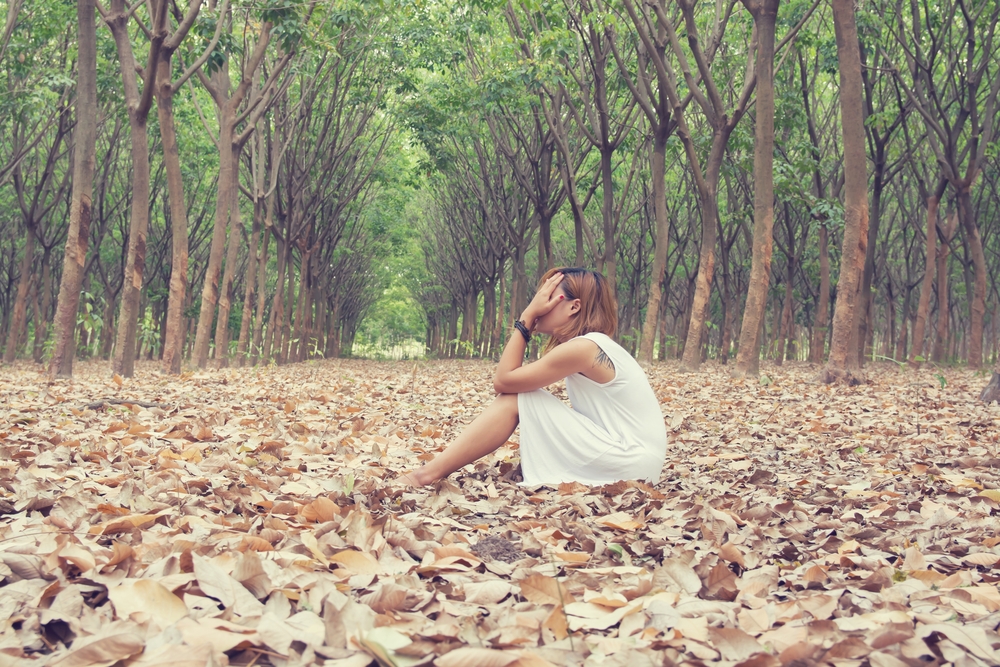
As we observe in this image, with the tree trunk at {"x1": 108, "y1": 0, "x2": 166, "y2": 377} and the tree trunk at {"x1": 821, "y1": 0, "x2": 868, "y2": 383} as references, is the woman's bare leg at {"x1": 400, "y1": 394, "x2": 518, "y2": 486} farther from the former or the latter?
the tree trunk at {"x1": 108, "y1": 0, "x2": 166, "y2": 377}

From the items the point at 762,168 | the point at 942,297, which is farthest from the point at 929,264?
the point at 762,168

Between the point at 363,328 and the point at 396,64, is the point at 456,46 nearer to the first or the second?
the point at 396,64

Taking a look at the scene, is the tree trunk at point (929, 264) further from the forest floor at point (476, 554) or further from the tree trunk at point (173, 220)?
the tree trunk at point (173, 220)

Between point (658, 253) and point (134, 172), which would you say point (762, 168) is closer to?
point (658, 253)

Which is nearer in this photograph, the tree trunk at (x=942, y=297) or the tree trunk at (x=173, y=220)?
the tree trunk at (x=173, y=220)

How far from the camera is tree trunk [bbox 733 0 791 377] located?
9891 millimetres

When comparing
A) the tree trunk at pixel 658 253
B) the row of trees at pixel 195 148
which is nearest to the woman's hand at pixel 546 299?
the row of trees at pixel 195 148

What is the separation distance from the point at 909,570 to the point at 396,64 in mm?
15317

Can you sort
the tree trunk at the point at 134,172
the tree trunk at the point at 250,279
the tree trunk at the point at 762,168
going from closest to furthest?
the tree trunk at the point at 134,172, the tree trunk at the point at 762,168, the tree trunk at the point at 250,279

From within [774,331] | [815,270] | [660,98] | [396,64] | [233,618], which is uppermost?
[396,64]

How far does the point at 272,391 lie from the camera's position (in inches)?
325

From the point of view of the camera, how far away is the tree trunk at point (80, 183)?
8539 mm

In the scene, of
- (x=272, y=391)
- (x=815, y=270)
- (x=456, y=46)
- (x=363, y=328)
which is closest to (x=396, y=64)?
(x=456, y=46)

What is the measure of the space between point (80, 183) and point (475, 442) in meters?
6.96
